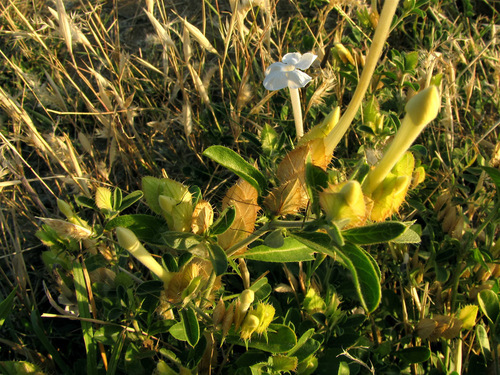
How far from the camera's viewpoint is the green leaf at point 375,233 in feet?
2.67

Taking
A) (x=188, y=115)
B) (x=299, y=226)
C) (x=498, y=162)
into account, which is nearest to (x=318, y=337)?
(x=299, y=226)

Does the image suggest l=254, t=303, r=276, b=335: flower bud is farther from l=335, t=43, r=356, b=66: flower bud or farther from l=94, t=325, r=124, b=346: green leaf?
l=335, t=43, r=356, b=66: flower bud

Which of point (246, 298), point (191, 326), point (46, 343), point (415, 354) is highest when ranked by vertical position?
point (246, 298)

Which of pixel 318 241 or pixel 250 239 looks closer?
pixel 318 241

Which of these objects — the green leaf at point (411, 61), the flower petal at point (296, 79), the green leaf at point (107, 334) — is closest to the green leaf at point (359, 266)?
the flower petal at point (296, 79)

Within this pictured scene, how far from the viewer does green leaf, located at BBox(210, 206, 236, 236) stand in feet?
3.07

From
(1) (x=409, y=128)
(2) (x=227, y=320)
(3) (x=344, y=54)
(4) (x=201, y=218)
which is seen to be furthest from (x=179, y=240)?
(3) (x=344, y=54)

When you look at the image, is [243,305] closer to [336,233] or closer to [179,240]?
[179,240]

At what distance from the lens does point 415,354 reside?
1378 mm

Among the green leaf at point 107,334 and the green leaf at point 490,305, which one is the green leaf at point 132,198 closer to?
the green leaf at point 107,334

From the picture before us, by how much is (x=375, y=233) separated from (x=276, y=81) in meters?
0.57

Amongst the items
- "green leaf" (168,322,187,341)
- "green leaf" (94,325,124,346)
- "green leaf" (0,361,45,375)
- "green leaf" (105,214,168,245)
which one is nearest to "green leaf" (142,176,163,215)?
"green leaf" (105,214,168,245)

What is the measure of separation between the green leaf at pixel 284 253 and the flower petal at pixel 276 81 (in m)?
0.43

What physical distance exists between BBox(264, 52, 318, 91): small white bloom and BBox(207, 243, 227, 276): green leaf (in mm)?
490
